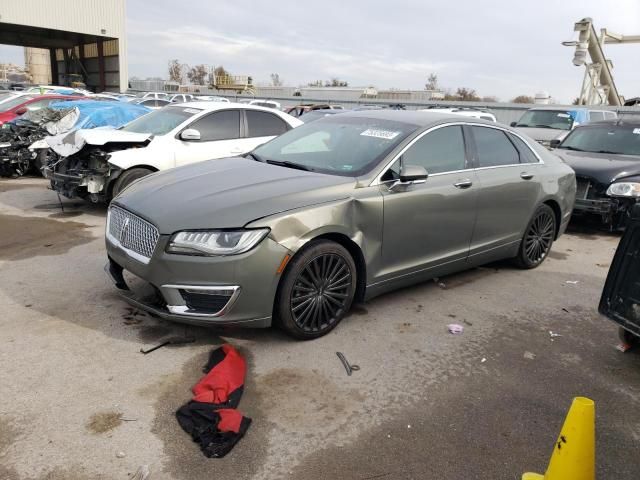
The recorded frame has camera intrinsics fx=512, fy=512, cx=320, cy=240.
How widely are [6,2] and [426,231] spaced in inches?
1361

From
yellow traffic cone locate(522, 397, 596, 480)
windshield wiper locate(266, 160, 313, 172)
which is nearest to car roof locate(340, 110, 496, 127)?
windshield wiper locate(266, 160, 313, 172)

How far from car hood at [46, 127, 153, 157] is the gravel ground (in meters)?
2.52

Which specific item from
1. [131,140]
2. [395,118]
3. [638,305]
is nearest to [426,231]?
[395,118]

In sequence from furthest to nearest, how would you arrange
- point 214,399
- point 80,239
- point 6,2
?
point 6,2, point 80,239, point 214,399

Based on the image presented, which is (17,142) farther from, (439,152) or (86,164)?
(439,152)

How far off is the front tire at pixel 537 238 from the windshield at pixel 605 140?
342 cm

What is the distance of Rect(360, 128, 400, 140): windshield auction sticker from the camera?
14.4ft

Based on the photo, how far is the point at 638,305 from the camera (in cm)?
330

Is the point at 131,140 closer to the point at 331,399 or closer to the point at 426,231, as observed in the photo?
the point at 426,231

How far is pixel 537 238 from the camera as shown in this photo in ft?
18.8

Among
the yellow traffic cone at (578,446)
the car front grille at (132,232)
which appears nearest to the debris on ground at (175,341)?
the car front grille at (132,232)

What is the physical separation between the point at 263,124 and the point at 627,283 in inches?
248

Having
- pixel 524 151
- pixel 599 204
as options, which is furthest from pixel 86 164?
pixel 599 204

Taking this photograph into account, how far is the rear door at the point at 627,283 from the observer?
130 inches
